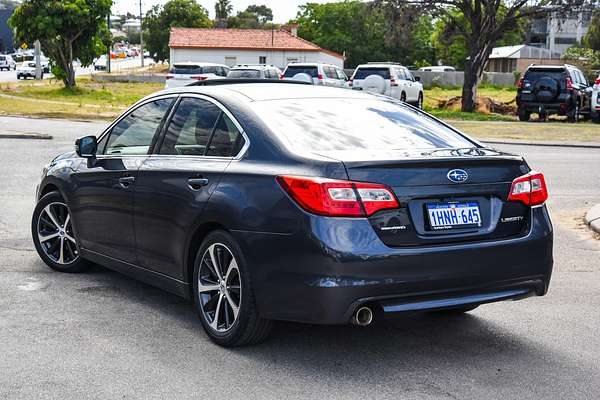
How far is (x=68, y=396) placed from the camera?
4.79 metres

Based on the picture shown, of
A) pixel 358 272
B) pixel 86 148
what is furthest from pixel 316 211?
pixel 86 148

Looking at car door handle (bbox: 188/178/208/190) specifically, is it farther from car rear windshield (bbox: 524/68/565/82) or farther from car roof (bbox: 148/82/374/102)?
car rear windshield (bbox: 524/68/565/82)

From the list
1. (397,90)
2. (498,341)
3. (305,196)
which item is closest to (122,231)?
(305,196)

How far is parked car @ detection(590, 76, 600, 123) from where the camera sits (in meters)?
30.9

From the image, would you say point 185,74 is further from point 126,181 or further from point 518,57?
point 518,57

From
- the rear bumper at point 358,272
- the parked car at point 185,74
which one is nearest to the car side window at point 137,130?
the rear bumper at point 358,272

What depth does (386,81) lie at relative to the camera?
36.3 metres

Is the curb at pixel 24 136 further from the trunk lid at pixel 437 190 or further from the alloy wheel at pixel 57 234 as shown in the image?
the trunk lid at pixel 437 190

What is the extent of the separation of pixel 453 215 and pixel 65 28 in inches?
1556

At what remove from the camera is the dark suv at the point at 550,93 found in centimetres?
3262

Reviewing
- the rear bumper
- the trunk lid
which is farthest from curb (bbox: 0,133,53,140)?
the trunk lid

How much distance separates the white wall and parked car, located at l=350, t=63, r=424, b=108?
4877cm

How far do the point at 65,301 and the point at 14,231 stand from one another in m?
2.99

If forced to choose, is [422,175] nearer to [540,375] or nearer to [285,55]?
[540,375]
